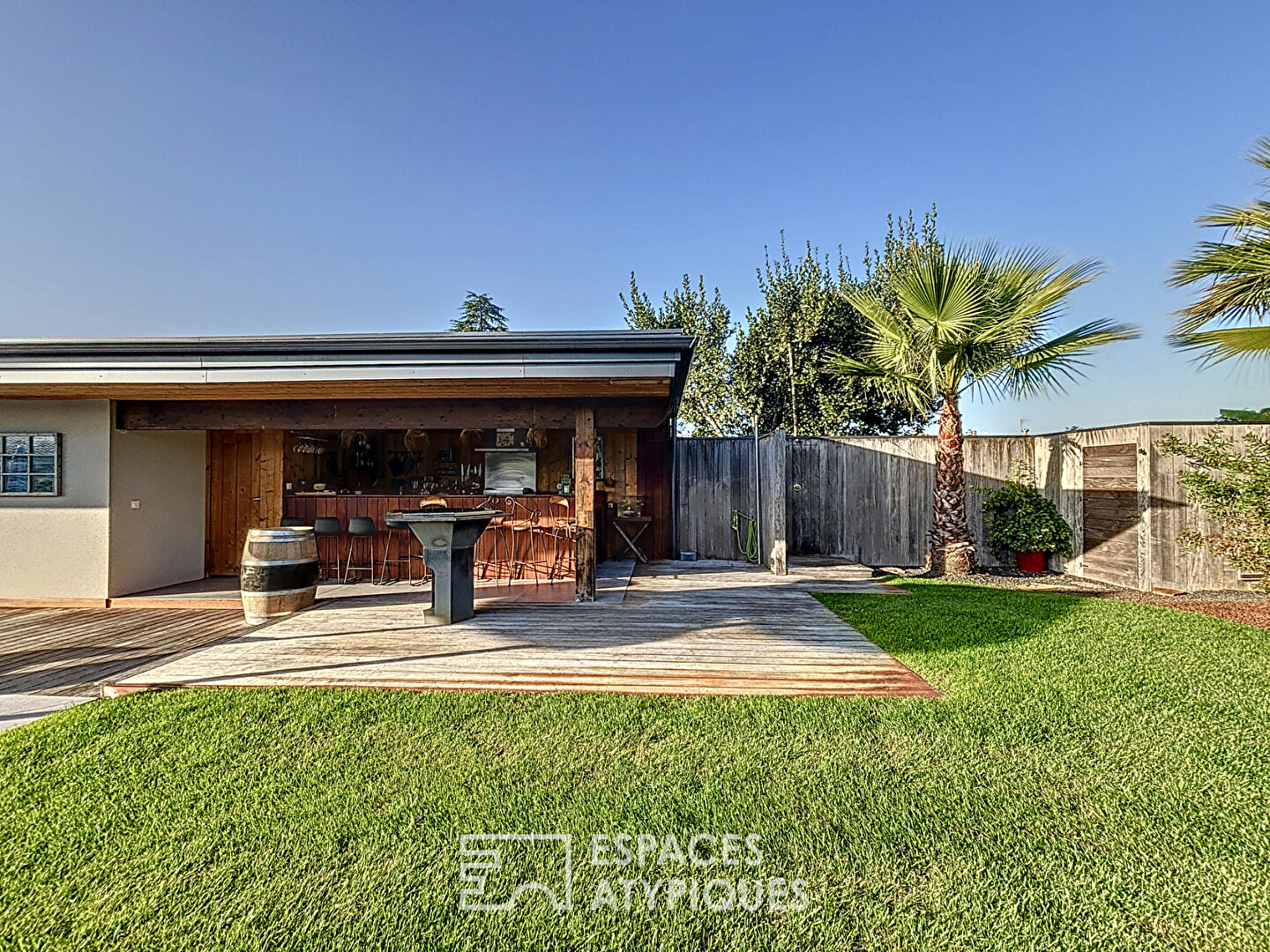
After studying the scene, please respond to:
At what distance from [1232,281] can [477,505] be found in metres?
7.74

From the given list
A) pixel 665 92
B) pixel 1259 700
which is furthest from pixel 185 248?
pixel 1259 700

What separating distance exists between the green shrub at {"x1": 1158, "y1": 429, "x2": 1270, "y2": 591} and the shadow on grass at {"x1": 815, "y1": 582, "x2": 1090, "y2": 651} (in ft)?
4.79

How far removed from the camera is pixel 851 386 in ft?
35.6

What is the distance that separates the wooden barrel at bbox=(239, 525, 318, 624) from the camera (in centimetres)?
493

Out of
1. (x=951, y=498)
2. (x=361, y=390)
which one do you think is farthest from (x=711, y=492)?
(x=361, y=390)

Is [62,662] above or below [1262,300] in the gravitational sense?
below

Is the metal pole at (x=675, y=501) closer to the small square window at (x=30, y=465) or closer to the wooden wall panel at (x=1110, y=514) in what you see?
the wooden wall panel at (x=1110, y=514)

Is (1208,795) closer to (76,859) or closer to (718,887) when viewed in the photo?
(718,887)

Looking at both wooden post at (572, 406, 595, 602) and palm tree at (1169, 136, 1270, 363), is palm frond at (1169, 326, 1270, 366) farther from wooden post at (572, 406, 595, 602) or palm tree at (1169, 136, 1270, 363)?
wooden post at (572, 406, 595, 602)

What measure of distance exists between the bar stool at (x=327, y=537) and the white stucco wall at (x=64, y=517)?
78.5 inches

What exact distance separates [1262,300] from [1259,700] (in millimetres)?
3533

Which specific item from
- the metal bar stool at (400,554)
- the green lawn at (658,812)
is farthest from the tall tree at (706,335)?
the green lawn at (658,812)

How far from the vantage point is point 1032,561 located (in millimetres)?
7426

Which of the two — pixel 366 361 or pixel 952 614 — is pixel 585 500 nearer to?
pixel 366 361
